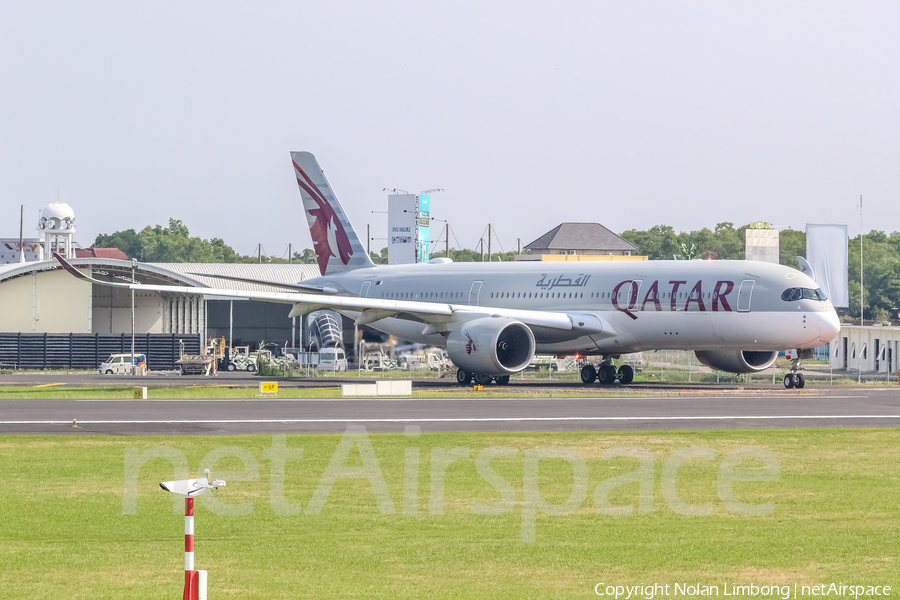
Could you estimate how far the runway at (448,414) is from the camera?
26.7 m

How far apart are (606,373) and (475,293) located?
6484mm

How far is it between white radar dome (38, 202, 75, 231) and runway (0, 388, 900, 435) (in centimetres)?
6790

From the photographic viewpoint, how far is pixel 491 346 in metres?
40.6

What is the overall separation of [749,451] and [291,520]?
1095 cm

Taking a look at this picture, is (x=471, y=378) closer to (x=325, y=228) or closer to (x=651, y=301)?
(x=651, y=301)

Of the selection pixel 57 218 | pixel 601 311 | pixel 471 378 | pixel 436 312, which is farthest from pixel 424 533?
pixel 57 218

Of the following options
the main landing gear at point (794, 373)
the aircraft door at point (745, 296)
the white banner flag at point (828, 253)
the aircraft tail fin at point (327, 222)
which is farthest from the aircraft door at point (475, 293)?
the white banner flag at point (828, 253)

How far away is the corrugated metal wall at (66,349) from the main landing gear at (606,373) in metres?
32.5

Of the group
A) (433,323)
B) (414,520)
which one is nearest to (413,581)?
(414,520)

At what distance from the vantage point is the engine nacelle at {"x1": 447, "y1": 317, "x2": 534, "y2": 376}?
40781mm

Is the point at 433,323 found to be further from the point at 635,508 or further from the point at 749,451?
the point at 635,508

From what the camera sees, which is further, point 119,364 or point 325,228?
point 119,364

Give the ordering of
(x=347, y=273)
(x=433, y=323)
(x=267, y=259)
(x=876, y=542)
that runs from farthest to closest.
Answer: (x=267, y=259) → (x=347, y=273) → (x=433, y=323) → (x=876, y=542)

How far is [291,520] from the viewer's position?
14.9 meters
